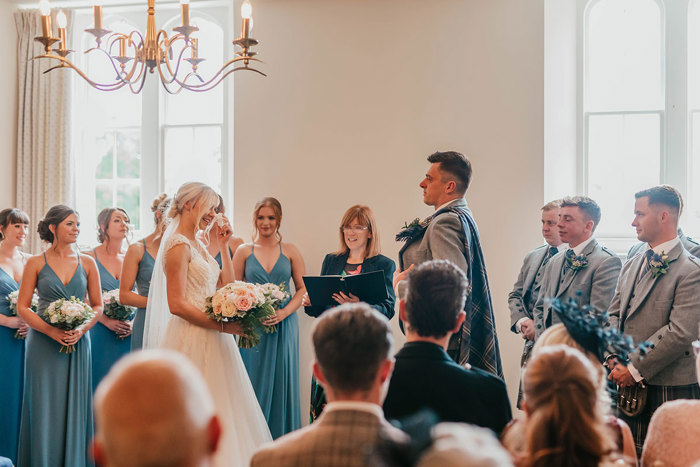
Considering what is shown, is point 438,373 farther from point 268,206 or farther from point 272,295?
point 268,206

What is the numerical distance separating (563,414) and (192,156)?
584 centimetres

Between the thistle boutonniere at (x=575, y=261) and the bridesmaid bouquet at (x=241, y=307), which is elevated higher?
the thistle boutonniere at (x=575, y=261)

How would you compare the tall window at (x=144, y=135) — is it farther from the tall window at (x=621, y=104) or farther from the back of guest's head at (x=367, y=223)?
the tall window at (x=621, y=104)

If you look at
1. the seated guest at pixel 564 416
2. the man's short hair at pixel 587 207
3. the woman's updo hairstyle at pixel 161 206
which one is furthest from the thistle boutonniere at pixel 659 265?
the woman's updo hairstyle at pixel 161 206

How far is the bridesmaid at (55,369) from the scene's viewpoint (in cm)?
475

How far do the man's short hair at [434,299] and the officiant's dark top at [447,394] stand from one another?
0.10 meters

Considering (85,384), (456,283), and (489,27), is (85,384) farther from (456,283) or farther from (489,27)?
(489,27)

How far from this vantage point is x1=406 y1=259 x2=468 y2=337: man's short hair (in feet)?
7.32

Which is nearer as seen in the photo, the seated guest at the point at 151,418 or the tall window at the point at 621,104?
the seated guest at the point at 151,418

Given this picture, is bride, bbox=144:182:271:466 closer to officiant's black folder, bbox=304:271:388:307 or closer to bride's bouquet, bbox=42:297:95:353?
officiant's black folder, bbox=304:271:388:307

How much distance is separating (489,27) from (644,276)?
8.63ft

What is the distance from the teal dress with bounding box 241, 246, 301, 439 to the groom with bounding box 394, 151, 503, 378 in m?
1.96

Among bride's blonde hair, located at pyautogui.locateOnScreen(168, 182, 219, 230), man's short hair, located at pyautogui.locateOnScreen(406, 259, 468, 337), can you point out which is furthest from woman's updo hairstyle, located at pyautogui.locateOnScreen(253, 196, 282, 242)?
man's short hair, located at pyautogui.locateOnScreen(406, 259, 468, 337)

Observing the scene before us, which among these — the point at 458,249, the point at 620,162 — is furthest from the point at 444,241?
the point at 620,162
